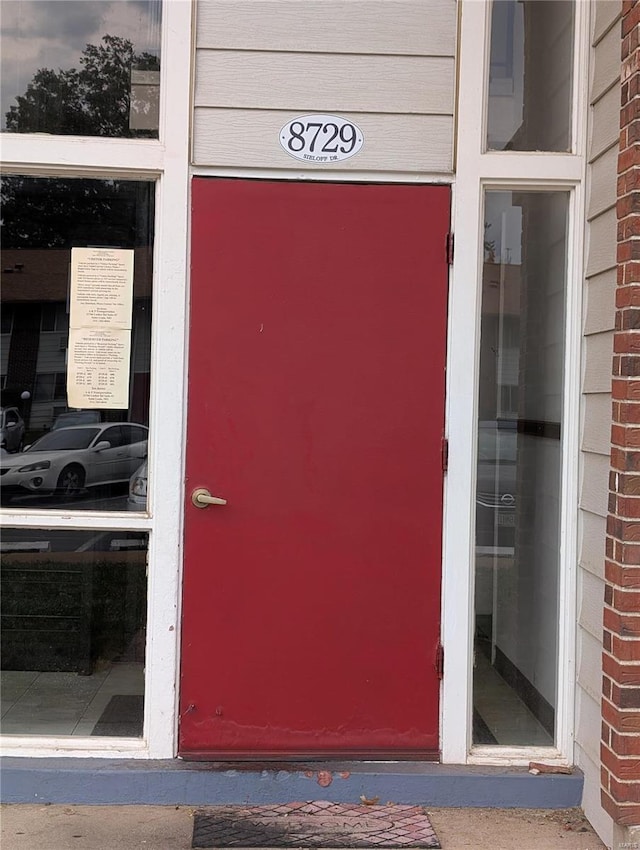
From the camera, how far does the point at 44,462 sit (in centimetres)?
354

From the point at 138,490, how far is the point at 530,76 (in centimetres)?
233

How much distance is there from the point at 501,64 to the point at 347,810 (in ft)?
9.87

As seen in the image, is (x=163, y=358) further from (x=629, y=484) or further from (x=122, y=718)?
(x=629, y=484)

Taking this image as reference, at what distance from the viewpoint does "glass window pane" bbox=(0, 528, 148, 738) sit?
Result: 349 centimetres

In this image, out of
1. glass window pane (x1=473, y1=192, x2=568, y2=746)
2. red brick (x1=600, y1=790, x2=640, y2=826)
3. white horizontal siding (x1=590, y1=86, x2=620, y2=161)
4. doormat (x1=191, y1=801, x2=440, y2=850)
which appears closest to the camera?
A: red brick (x1=600, y1=790, x2=640, y2=826)

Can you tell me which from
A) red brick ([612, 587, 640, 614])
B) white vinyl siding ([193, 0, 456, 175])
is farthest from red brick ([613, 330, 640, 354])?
white vinyl siding ([193, 0, 456, 175])

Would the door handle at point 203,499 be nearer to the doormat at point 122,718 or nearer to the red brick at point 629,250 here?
the doormat at point 122,718

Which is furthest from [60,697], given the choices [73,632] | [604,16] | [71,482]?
[604,16]

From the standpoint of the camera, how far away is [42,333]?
3541 millimetres

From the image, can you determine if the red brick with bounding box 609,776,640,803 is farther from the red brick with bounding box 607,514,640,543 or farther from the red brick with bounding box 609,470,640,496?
the red brick with bounding box 609,470,640,496

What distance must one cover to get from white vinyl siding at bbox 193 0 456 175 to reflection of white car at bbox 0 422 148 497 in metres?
1.16

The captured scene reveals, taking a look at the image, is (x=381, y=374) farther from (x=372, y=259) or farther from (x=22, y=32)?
(x=22, y=32)

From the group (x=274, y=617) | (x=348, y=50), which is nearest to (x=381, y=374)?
(x=274, y=617)

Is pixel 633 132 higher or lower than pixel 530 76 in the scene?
lower
